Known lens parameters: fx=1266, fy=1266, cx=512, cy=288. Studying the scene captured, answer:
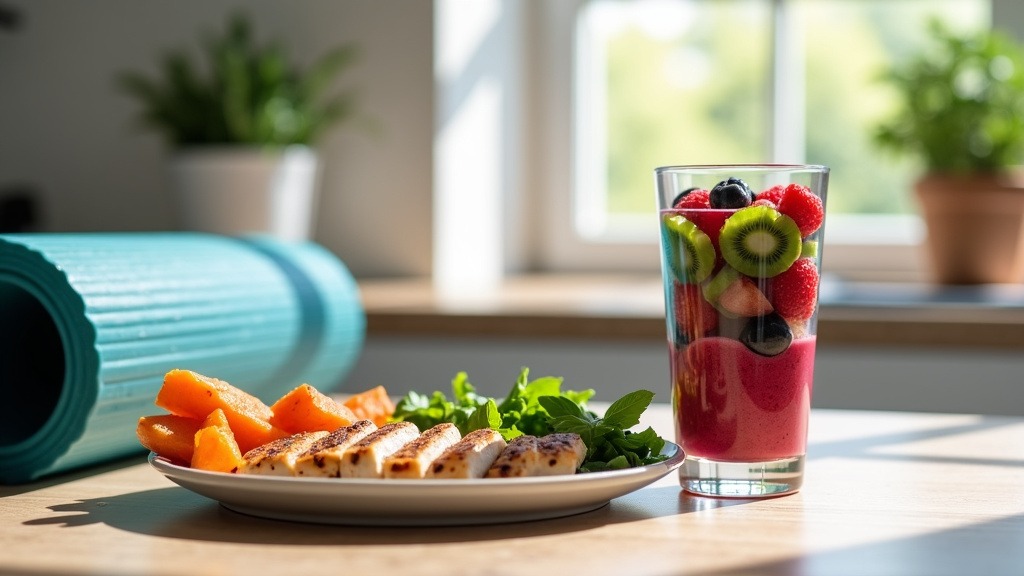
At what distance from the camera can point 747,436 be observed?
32.3 inches

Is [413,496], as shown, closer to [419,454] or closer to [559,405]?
[419,454]

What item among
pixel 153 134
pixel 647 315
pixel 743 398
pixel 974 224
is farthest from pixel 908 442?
pixel 153 134

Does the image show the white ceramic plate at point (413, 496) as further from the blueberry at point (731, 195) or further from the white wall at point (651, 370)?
the white wall at point (651, 370)

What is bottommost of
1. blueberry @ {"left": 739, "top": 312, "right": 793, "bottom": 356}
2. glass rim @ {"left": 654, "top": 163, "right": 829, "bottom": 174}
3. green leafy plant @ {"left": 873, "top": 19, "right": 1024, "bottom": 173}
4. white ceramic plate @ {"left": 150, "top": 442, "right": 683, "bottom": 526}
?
white ceramic plate @ {"left": 150, "top": 442, "right": 683, "bottom": 526}

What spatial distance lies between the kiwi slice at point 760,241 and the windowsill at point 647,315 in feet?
3.55

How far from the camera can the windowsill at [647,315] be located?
182 cm

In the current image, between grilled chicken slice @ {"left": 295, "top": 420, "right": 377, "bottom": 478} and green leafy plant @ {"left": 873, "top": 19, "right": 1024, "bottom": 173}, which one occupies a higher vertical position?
green leafy plant @ {"left": 873, "top": 19, "right": 1024, "bottom": 173}

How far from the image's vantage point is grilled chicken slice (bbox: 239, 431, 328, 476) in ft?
2.39

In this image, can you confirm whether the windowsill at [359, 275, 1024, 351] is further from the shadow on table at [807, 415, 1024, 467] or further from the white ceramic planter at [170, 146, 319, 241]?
the shadow on table at [807, 415, 1024, 467]

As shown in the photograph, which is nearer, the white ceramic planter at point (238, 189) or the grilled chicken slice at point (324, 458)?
the grilled chicken slice at point (324, 458)

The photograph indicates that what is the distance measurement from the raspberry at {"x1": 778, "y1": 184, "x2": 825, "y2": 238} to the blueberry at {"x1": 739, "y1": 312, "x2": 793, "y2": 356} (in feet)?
0.19

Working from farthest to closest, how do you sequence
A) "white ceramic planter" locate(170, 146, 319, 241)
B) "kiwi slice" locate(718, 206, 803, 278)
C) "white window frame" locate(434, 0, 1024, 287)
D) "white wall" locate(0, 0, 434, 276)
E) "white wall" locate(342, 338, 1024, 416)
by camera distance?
"white window frame" locate(434, 0, 1024, 287) < "white wall" locate(0, 0, 434, 276) < "white ceramic planter" locate(170, 146, 319, 241) < "white wall" locate(342, 338, 1024, 416) < "kiwi slice" locate(718, 206, 803, 278)

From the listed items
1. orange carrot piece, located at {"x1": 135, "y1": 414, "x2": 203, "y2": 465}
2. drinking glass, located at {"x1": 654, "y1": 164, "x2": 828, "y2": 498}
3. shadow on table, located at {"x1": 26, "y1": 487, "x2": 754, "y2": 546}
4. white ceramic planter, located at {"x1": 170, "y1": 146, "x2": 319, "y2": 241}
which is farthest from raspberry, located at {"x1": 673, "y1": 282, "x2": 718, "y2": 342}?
white ceramic planter, located at {"x1": 170, "y1": 146, "x2": 319, "y2": 241}

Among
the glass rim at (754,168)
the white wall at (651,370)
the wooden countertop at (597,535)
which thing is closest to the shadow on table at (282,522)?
the wooden countertop at (597,535)
